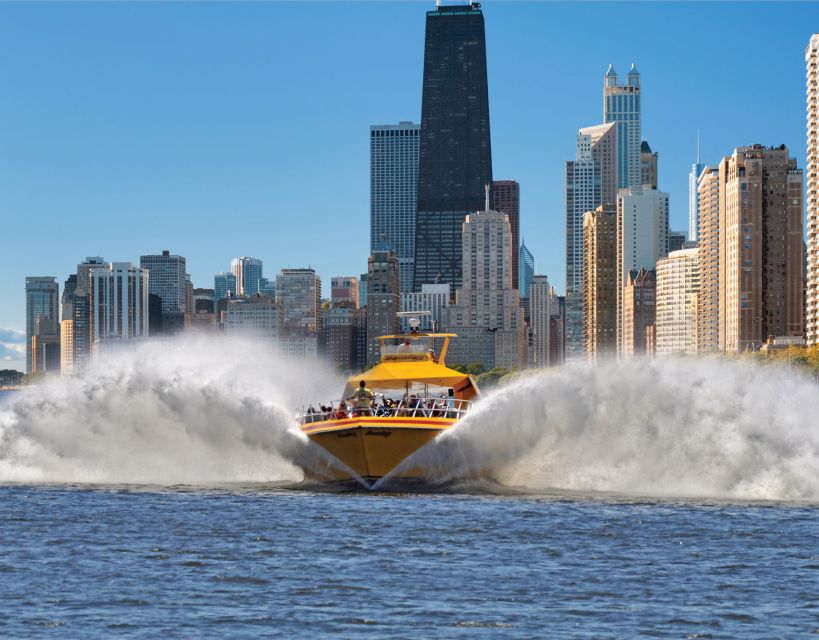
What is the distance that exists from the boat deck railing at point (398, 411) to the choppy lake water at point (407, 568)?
4.29 m

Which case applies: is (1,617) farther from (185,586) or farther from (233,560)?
(233,560)

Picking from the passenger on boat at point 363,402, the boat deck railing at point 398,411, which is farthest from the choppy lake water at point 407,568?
the passenger on boat at point 363,402

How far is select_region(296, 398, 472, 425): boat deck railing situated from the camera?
6050 cm

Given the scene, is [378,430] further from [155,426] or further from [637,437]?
[155,426]

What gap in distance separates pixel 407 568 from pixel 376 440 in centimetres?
1811

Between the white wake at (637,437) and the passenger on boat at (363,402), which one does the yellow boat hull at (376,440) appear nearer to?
the white wake at (637,437)

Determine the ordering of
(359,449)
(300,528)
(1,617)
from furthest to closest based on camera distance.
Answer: (359,449), (300,528), (1,617)

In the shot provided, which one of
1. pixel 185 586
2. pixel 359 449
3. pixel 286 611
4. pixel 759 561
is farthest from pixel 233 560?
pixel 359 449

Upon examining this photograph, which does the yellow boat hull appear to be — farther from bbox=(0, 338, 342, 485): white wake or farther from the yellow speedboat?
bbox=(0, 338, 342, 485): white wake

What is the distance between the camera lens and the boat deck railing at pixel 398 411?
60.5m

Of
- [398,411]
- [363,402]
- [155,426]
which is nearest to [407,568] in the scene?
[398,411]

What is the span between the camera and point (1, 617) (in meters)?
34.2

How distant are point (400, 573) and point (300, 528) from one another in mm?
8914

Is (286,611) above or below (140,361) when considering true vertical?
below
